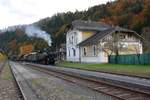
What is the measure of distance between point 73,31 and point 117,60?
2143cm

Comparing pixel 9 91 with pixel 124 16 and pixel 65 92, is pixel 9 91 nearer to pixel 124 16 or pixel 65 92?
pixel 65 92

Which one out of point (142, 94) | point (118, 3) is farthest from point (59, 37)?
point (142, 94)

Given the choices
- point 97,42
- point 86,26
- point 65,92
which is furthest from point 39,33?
point 65,92

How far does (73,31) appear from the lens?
62.8 m

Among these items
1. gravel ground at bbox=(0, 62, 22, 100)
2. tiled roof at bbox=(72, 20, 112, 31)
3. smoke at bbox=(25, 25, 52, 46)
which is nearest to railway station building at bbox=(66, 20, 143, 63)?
tiled roof at bbox=(72, 20, 112, 31)

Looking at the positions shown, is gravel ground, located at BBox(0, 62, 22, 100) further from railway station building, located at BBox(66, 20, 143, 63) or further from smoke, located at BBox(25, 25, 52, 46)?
smoke, located at BBox(25, 25, 52, 46)

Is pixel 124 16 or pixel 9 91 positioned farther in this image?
pixel 124 16

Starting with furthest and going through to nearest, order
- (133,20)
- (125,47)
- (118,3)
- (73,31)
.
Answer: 1. (118,3)
2. (133,20)
3. (73,31)
4. (125,47)

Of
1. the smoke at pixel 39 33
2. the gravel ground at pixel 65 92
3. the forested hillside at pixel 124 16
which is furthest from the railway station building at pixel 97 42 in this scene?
the gravel ground at pixel 65 92

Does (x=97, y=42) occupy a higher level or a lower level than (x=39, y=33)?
lower

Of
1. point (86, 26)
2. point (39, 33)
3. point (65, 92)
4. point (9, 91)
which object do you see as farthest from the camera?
point (39, 33)

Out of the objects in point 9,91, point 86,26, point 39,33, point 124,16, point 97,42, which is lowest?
point 9,91

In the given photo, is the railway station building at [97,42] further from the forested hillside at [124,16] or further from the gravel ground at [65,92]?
the gravel ground at [65,92]

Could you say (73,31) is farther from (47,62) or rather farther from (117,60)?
(117,60)
